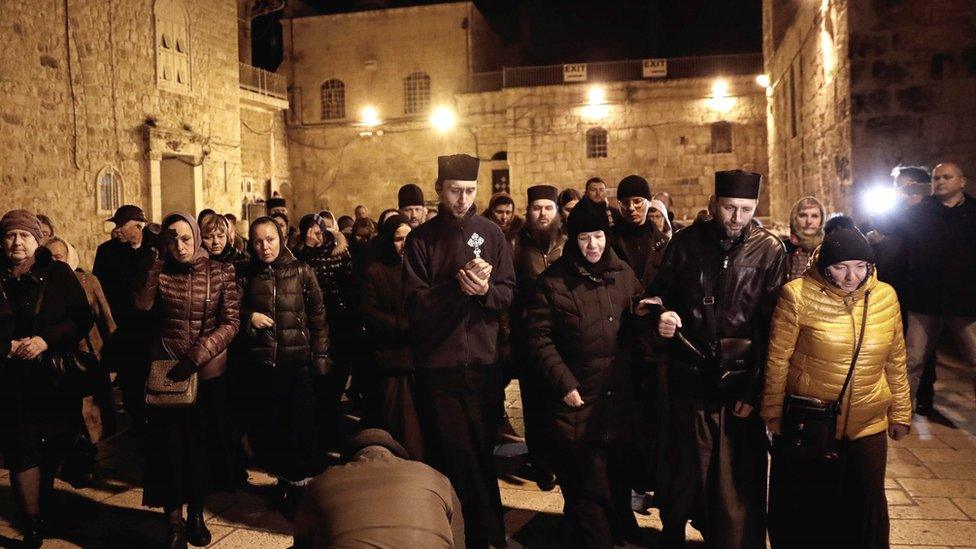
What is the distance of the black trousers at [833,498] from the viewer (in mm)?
3414

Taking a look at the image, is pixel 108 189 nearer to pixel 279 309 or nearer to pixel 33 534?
pixel 279 309

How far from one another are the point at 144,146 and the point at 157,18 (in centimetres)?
330

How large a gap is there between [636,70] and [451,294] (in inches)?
1076

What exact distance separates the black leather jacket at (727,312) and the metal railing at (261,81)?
25285mm

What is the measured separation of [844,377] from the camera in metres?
3.36

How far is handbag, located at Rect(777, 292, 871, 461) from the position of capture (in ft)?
10.9

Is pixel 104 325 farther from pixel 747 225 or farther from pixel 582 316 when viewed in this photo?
pixel 747 225

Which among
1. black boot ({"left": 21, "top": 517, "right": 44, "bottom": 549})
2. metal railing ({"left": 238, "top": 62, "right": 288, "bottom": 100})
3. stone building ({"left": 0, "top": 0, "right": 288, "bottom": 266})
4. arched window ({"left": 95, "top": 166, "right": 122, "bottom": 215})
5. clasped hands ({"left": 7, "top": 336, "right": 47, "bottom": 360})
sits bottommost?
black boot ({"left": 21, "top": 517, "right": 44, "bottom": 549})

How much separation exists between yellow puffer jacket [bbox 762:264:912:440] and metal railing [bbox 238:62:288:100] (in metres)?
25.7

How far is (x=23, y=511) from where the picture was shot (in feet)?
14.1

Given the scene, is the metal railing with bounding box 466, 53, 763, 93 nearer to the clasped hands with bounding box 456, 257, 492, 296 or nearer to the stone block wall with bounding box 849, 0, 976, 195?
the stone block wall with bounding box 849, 0, 976, 195

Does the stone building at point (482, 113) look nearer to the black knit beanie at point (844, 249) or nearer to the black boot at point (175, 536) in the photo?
the black knit beanie at point (844, 249)

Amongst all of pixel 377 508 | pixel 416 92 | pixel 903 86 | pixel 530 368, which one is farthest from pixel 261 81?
pixel 377 508

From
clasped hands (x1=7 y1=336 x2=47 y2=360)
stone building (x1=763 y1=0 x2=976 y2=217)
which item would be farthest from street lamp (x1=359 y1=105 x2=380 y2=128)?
clasped hands (x1=7 y1=336 x2=47 y2=360)
